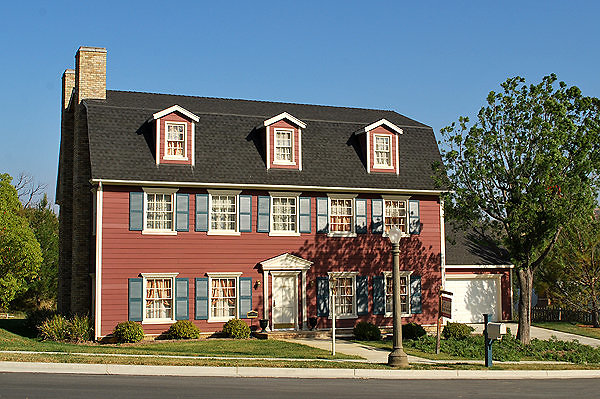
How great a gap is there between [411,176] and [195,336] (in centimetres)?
1147

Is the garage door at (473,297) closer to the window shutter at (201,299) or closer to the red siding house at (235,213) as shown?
the red siding house at (235,213)

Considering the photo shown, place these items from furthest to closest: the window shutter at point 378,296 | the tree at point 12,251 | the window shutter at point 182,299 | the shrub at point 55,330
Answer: the tree at point 12,251 < the window shutter at point 378,296 < the window shutter at point 182,299 < the shrub at point 55,330

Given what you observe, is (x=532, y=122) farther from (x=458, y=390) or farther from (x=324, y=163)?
(x=458, y=390)

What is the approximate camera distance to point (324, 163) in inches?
1131

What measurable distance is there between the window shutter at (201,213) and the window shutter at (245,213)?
4.62 feet

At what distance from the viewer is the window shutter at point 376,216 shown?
2894cm

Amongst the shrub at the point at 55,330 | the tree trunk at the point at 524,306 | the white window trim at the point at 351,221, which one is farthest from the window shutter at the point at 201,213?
the tree trunk at the point at 524,306

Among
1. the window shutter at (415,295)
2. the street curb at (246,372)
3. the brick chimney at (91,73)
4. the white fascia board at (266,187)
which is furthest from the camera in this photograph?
the window shutter at (415,295)

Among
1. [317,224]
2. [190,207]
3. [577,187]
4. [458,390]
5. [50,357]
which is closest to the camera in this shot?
[458,390]

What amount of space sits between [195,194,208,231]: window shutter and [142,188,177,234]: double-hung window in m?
0.94

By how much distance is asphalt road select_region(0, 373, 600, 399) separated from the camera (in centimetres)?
1327

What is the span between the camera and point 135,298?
25328 millimetres

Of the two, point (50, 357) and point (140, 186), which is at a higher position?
point (140, 186)

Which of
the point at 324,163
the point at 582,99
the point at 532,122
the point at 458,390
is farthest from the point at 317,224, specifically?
the point at 458,390
